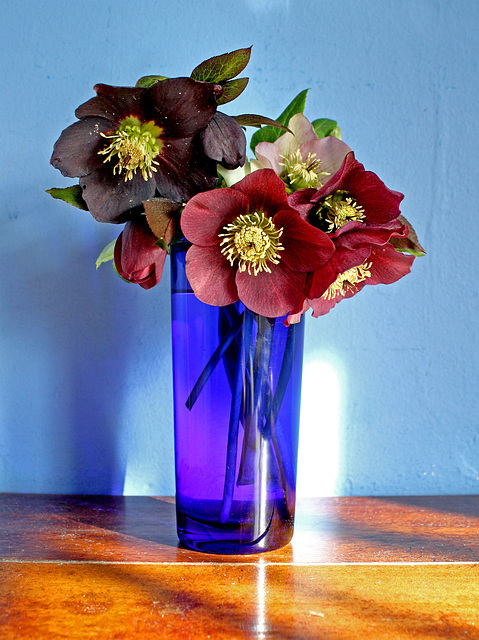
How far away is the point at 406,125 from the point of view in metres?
0.87

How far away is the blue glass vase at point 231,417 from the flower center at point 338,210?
0.40ft

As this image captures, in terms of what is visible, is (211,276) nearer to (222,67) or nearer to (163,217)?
(163,217)

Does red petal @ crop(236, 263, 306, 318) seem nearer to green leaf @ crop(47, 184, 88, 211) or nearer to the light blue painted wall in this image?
green leaf @ crop(47, 184, 88, 211)

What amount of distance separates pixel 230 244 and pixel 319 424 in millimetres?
414

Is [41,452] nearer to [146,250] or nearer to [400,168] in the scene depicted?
[146,250]

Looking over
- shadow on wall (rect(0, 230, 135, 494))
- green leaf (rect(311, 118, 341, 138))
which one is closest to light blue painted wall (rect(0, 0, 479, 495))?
shadow on wall (rect(0, 230, 135, 494))

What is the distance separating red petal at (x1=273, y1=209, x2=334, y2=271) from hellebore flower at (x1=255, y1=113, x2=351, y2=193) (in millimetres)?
59

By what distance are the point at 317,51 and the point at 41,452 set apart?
28.8 inches

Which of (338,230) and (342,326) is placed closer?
(338,230)

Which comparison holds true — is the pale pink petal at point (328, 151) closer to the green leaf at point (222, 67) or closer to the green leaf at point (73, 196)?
the green leaf at point (222, 67)

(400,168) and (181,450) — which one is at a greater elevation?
(400,168)

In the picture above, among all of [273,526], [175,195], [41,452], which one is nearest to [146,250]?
[175,195]

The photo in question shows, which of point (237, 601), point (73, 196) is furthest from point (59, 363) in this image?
point (237, 601)

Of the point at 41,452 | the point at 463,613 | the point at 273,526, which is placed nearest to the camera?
the point at 463,613
